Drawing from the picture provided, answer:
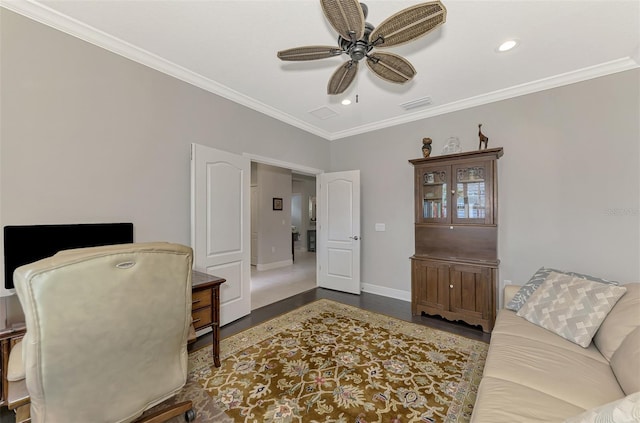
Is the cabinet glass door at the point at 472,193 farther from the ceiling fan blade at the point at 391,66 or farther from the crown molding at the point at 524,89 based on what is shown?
the ceiling fan blade at the point at 391,66

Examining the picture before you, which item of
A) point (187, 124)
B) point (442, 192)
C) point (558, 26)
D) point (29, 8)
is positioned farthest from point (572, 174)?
point (29, 8)

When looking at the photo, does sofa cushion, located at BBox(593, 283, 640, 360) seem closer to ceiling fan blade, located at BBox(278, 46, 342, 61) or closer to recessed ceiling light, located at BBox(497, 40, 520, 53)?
recessed ceiling light, located at BBox(497, 40, 520, 53)

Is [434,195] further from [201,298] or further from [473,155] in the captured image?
[201,298]

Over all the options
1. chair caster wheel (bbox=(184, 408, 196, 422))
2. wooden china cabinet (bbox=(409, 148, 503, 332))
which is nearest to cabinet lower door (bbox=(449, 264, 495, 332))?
wooden china cabinet (bbox=(409, 148, 503, 332))

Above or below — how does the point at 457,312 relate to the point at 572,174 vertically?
below

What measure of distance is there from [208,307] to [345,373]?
1.28 m

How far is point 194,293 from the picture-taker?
208 cm

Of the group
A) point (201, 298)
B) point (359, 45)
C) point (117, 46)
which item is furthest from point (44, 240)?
point (359, 45)

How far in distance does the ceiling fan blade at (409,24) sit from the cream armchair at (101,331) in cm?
168

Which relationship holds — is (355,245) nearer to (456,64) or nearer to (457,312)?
(457,312)

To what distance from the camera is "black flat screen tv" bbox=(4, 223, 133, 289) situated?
1754 mm

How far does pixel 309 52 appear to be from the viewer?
175cm

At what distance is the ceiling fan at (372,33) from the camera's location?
136 cm

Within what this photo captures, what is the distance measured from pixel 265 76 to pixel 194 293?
2.32 m
